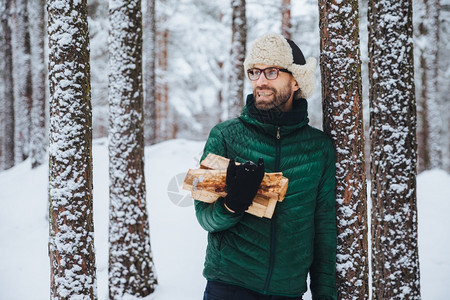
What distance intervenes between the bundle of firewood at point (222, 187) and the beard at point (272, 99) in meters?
0.48

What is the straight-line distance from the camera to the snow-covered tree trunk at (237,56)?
27.8ft

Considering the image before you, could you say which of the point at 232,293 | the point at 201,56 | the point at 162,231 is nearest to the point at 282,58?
the point at 232,293

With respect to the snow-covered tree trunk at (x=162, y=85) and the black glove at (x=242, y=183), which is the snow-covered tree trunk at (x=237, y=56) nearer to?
the black glove at (x=242, y=183)

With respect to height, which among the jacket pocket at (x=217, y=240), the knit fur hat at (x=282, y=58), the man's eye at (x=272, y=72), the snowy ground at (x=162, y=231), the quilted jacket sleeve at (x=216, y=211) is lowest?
the snowy ground at (x=162, y=231)

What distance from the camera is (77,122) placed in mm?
2789

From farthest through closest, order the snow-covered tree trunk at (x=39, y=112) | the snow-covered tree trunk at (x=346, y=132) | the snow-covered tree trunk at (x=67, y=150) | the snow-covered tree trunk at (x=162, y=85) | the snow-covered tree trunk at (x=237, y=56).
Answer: the snow-covered tree trunk at (x=162, y=85)
the snow-covered tree trunk at (x=39, y=112)
the snow-covered tree trunk at (x=237, y=56)
the snow-covered tree trunk at (x=67, y=150)
the snow-covered tree trunk at (x=346, y=132)

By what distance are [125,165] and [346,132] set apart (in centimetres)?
298

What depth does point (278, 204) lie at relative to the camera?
89.2 inches

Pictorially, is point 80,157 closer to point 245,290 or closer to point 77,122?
point 77,122

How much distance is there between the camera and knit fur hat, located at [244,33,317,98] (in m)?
2.37

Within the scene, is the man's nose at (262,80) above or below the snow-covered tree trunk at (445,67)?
below

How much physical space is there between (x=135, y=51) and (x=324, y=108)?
2.92 m

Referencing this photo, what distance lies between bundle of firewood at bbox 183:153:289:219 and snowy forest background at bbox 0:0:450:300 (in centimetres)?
145

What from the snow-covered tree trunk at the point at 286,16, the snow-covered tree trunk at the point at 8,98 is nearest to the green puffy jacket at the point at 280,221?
the snow-covered tree trunk at the point at 286,16
